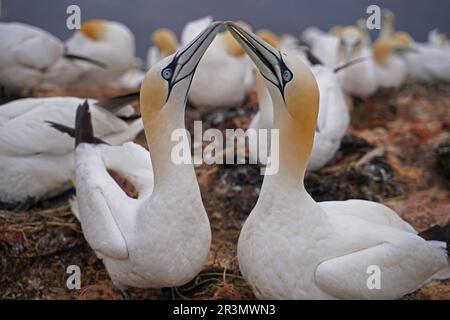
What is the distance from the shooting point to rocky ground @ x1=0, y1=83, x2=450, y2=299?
304 cm

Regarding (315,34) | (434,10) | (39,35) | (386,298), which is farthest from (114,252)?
(315,34)


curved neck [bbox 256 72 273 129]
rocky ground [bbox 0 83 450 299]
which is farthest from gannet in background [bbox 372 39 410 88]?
curved neck [bbox 256 72 273 129]

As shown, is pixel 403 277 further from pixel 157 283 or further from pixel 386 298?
pixel 157 283

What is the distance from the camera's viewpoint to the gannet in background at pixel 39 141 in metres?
3.56

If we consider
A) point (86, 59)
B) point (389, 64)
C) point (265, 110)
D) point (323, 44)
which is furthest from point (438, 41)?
point (265, 110)

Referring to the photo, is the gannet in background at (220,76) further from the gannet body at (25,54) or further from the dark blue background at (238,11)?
the gannet body at (25,54)

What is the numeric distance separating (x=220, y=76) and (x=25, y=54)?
148cm

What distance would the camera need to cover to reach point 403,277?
2.40m

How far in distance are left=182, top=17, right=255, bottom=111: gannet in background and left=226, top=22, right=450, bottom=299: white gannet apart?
106 inches

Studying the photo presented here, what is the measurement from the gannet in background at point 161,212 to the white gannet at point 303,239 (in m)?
0.21

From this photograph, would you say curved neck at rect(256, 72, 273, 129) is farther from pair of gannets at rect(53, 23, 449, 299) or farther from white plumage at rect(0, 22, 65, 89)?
white plumage at rect(0, 22, 65, 89)

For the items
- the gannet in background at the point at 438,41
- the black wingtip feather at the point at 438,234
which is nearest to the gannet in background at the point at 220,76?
the black wingtip feather at the point at 438,234

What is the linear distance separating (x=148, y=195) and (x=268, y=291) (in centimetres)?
67

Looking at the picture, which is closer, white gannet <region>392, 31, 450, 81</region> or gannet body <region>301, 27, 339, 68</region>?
white gannet <region>392, 31, 450, 81</region>
